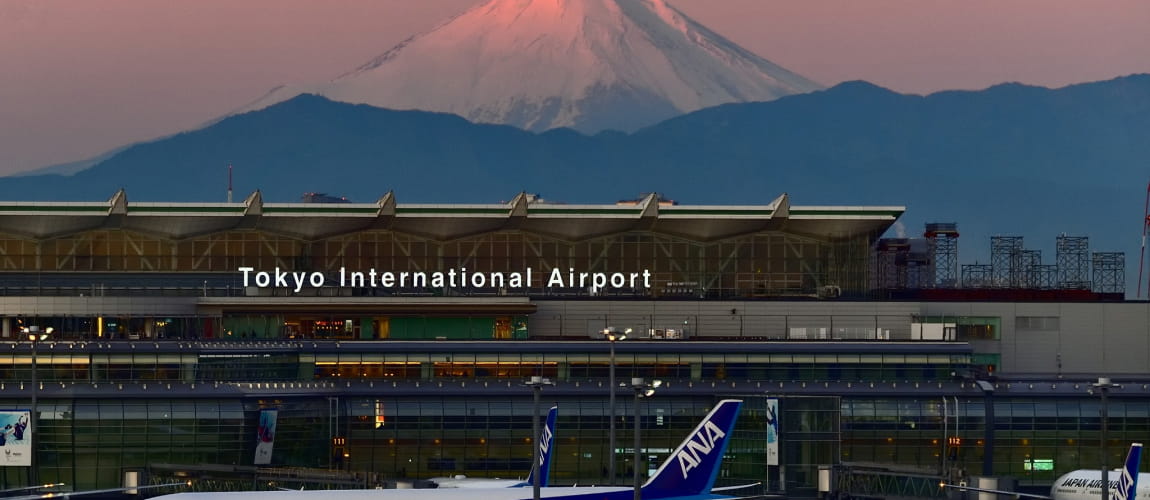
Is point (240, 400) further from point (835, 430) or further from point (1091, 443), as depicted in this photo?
point (1091, 443)

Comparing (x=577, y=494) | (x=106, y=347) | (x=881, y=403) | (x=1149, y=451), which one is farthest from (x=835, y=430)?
(x=106, y=347)

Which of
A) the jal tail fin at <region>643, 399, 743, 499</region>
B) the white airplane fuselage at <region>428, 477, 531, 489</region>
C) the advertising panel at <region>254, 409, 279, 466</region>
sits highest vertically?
the jal tail fin at <region>643, 399, 743, 499</region>

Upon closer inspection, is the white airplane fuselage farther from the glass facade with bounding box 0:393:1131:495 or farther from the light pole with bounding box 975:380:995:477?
the light pole with bounding box 975:380:995:477

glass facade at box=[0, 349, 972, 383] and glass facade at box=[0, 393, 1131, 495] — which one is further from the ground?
→ glass facade at box=[0, 349, 972, 383]

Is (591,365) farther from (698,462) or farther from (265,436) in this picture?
(698,462)

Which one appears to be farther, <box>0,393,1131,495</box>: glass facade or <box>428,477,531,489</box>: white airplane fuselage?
<box>0,393,1131,495</box>: glass facade

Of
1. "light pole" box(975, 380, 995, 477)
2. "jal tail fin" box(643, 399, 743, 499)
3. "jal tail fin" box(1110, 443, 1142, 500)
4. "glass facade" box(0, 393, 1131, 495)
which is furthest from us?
"light pole" box(975, 380, 995, 477)

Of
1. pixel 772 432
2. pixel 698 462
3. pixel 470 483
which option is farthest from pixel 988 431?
pixel 698 462

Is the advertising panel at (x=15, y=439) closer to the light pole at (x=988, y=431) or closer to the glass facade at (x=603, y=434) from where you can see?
the glass facade at (x=603, y=434)

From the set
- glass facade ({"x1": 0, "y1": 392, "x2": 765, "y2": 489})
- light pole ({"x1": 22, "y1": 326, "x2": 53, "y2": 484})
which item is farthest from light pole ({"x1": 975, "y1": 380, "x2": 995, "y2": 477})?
light pole ({"x1": 22, "y1": 326, "x2": 53, "y2": 484})

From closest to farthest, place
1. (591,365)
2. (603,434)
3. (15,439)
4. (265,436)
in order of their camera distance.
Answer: (15,439) < (265,436) < (603,434) < (591,365)
